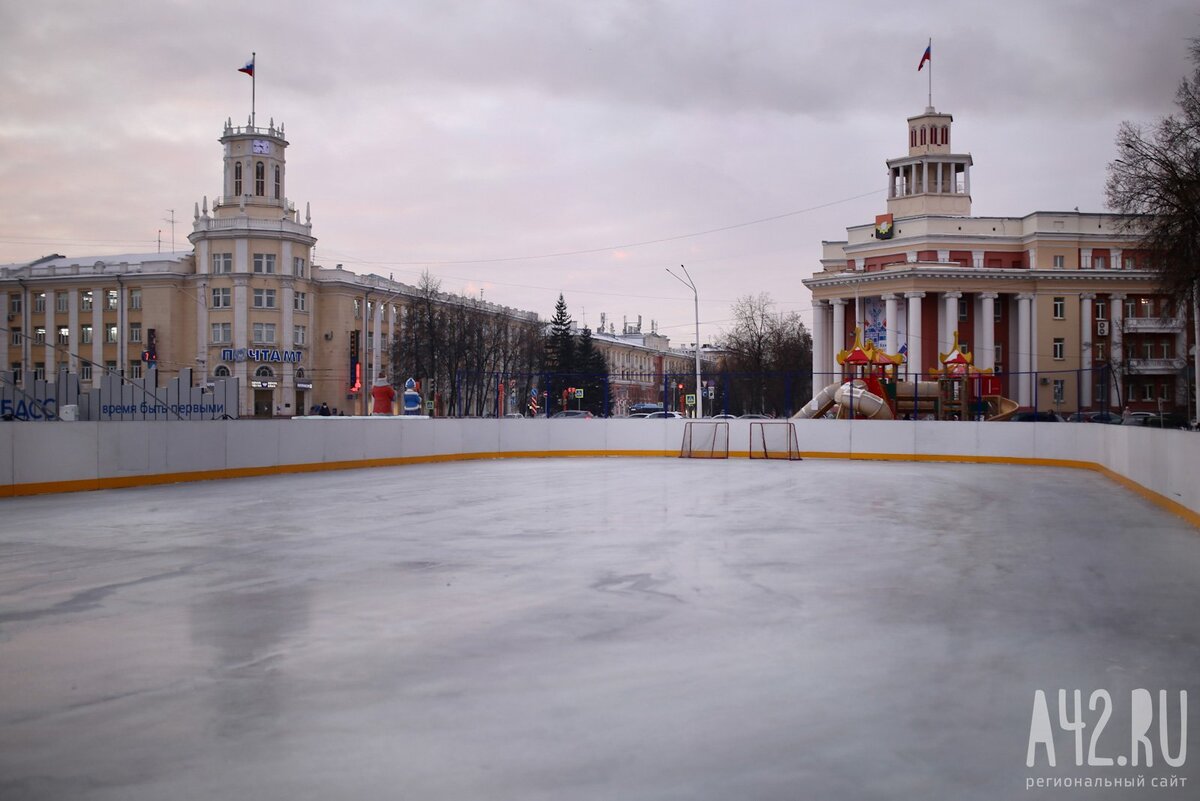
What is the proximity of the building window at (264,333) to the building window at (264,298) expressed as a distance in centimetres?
168

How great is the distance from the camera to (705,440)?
38156 millimetres

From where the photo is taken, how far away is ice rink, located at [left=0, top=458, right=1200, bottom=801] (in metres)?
5.14

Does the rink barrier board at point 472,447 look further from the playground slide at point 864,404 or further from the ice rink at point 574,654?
the ice rink at point 574,654

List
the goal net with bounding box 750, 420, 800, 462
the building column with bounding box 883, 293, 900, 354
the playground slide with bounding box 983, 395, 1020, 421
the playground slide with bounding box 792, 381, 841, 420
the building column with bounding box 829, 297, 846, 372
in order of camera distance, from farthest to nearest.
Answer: the building column with bounding box 829, 297, 846, 372 → the building column with bounding box 883, 293, 900, 354 → the playground slide with bounding box 792, 381, 841, 420 → the playground slide with bounding box 983, 395, 1020, 421 → the goal net with bounding box 750, 420, 800, 462

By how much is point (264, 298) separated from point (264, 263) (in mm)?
3086

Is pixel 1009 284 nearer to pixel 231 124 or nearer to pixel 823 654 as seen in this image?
pixel 231 124

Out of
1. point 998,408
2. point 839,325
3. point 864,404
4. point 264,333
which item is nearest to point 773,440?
point 864,404

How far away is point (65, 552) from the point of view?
43.0ft

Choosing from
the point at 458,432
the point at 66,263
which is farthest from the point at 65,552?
the point at 66,263

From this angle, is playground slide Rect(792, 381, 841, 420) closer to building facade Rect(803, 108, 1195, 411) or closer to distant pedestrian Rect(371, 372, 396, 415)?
distant pedestrian Rect(371, 372, 396, 415)

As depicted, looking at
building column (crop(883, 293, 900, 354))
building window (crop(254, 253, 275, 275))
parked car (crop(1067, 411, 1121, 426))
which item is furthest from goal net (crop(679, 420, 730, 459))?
building window (crop(254, 253, 275, 275))

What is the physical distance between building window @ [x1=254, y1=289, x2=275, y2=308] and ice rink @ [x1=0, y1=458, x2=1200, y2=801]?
7280 cm

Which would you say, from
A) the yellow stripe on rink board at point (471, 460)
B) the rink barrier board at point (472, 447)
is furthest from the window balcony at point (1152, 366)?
the yellow stripe on rink board at point (471, 460)

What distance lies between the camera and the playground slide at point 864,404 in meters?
41.9
